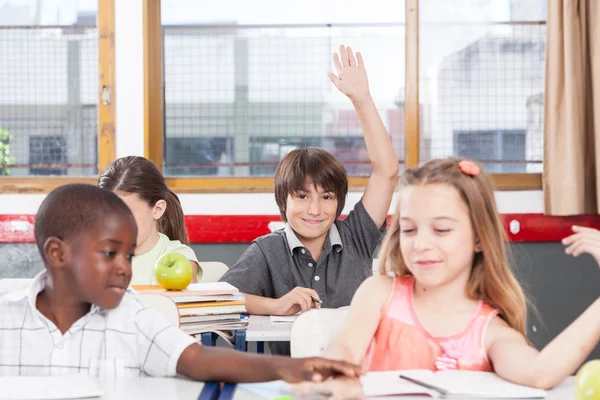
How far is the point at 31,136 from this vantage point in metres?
4.21

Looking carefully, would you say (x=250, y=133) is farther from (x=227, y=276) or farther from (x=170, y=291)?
(x=170, y=291)

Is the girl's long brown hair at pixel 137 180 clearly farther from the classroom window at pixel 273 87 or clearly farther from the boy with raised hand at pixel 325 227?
the classroom window at pixel 273 87

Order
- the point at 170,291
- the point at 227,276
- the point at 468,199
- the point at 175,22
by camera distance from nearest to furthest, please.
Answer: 1. the point at 468,199
2. the point at 170,291
3. the point at 227,276
4. the point at 175,22

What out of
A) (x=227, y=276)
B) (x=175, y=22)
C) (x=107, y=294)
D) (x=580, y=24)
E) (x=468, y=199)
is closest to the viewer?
(x=107, y=294)

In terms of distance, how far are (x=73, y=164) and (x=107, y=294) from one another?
2870 millimetres

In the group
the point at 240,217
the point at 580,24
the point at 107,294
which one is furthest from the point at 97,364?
the point at 580,24

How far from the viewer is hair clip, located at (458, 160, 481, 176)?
1796 mm

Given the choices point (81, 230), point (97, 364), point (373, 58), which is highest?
point (373, 58)

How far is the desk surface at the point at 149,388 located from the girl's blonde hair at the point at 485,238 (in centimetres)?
67

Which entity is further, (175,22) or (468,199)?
(175,22)

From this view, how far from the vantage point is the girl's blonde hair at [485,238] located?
5.80 ft

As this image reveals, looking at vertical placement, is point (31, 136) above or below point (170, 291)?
above

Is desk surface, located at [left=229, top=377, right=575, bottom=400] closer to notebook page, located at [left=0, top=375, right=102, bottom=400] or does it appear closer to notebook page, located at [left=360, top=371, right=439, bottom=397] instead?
notebook page, located at [left=360, top=371, right=439, bottom=397]

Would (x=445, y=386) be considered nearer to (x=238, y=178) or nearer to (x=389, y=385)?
(x=389, y=385)
